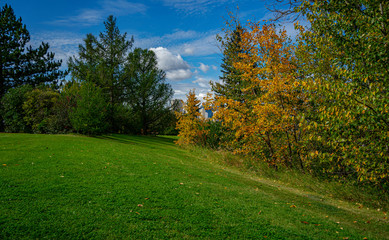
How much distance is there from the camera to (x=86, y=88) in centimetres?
1634

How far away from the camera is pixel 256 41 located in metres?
10.7

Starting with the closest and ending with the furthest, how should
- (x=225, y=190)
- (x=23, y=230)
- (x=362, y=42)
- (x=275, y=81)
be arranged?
(x=23, y=230)
(x=362, y=42)
(x=225, y=190)
(x=275, y=81)

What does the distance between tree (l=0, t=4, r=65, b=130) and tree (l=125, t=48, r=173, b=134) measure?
10.1m

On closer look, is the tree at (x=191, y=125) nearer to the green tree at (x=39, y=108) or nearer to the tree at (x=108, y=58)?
the green tree at (x=39, y=108)

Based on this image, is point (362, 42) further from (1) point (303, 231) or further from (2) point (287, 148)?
(2) point (287, 148)

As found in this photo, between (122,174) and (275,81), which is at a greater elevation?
(275,81)

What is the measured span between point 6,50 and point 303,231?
32893 millimetres

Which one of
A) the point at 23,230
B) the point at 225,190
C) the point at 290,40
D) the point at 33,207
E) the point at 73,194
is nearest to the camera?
the point at 23,230

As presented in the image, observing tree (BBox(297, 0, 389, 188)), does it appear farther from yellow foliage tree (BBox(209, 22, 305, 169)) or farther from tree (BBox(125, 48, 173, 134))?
tree (BBox(125, 48, 173, 134))

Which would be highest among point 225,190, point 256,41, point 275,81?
point 256,41

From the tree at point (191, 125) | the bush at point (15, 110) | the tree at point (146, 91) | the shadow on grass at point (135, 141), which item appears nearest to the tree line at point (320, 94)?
the tree at point (191, 125)

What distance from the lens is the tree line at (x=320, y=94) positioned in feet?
15.5

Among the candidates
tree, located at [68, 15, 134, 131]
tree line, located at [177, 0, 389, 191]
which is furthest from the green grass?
tree, located at [68, 15, 134, 131]

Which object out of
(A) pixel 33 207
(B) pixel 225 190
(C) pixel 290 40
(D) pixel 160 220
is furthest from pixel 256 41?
(A) pixel 33 207
